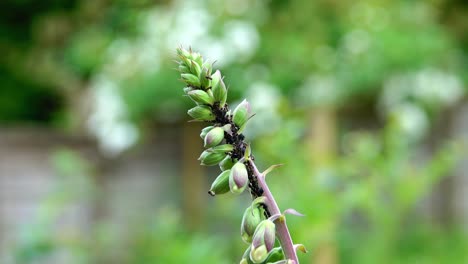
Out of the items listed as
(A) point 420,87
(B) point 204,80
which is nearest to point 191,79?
(B) point 204,80

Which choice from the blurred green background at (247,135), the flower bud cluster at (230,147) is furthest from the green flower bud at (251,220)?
the blurred green background at (247,135)

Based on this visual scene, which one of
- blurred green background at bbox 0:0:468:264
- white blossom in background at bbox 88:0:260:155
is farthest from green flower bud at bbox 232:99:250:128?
white blossom in background at bbox 88:0:260:155

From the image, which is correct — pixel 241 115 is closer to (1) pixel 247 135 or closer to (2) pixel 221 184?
(2) pixel 221 184

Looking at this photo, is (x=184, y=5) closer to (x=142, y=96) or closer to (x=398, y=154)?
(x=142, y=96)

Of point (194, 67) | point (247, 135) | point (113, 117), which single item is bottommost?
point (194, 67)

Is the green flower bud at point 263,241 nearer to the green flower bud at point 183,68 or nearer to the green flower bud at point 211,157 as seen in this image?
the green flower bud at point 211,157

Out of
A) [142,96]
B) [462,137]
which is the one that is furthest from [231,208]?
[462,137]

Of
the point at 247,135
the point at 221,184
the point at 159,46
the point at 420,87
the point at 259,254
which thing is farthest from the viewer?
the point at 420,87
